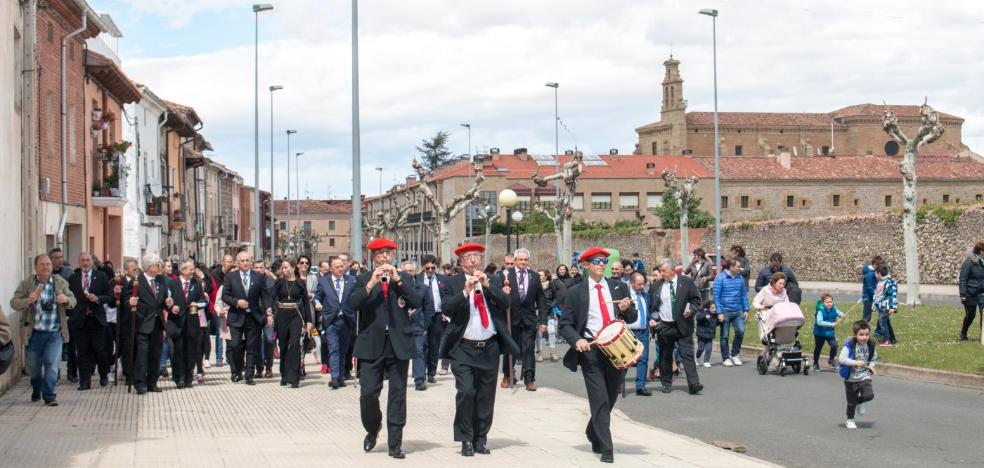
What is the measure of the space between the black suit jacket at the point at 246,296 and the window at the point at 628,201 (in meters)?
80.2

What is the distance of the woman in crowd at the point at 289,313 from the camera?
15.6m

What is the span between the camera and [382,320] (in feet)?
32.0

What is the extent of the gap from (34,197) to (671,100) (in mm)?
117259

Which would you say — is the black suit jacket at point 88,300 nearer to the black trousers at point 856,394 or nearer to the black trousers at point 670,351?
the black trousers at point 670,351

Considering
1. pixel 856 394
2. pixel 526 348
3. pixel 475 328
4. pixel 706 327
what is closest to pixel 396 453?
pixel 475 328

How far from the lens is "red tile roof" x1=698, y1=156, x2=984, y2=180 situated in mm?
96438

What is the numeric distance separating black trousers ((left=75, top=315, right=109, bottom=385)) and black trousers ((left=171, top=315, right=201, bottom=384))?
2.96 feet

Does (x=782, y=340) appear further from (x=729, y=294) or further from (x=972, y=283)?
(x=972, y=283)

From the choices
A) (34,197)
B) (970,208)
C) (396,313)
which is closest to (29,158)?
(34,197)

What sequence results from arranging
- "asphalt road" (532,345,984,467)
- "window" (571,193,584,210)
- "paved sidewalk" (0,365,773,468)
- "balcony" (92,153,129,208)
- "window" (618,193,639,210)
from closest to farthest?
"paved sidewalk" (0,365,773,468), "asphalt road" (532,345,984,467), "balcony" (92,153,129,208), "window" (571,193,584,210), "window" (618,193,639,210)

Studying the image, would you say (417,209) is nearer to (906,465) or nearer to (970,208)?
(970,208)

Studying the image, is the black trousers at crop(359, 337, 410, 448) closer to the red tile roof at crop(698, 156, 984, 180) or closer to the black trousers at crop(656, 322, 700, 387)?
the black trousers at crop(656, 322, 700, 387)

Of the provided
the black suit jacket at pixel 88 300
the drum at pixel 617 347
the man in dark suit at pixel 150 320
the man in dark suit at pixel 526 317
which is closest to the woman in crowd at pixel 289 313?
the man in dark suit at pixel 150 320

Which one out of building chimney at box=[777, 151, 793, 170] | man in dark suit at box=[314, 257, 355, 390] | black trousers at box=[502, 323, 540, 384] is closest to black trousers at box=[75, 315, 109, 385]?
man in dark suit at box=[314, 257, 355, 390]
